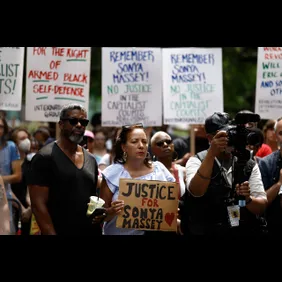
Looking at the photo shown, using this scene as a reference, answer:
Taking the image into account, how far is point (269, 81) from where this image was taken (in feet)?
33.2

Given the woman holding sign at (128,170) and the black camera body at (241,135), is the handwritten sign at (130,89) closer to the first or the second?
the woman holding sign at (128,170)

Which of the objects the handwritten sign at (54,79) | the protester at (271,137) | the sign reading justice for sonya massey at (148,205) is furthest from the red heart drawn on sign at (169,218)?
the protester at (271,137)

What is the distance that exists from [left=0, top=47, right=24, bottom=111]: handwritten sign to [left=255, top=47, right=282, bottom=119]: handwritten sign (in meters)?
2.96

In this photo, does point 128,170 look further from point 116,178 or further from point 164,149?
point 164,149

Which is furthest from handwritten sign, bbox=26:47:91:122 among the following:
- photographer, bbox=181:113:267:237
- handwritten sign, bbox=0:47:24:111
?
photographer, bbox=181:113:267:237

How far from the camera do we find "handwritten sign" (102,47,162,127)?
33.3 ft

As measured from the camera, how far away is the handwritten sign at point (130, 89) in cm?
1015

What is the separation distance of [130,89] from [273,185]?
3.16m

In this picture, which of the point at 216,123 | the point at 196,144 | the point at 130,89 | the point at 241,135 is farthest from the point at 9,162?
the point at 241,135

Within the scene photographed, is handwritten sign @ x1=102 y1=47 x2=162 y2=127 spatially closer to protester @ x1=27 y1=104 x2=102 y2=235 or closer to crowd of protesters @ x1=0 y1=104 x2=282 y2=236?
crowd of protesters @ x1=0 y1=104 x2=282 y2=236

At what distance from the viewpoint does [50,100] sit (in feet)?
32.5
